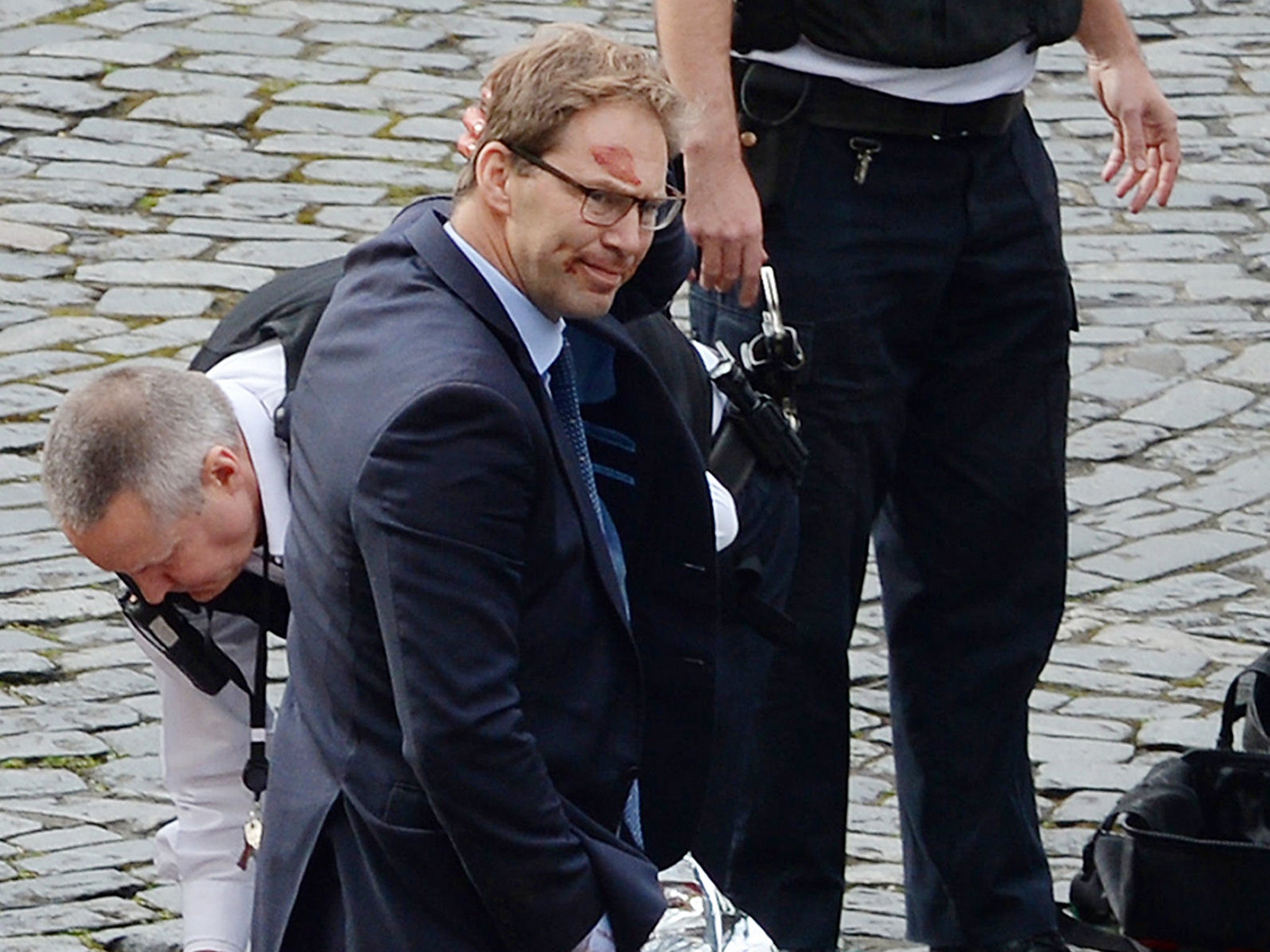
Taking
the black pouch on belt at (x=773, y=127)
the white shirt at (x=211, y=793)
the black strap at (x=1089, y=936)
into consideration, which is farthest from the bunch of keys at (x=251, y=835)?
the black strap at (x=1089, y=936)

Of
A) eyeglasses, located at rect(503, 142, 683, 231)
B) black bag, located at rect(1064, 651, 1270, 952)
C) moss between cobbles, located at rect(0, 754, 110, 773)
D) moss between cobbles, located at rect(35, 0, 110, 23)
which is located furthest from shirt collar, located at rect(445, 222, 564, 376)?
moss between cobbles, located at rect(35, 0, 110, 23)

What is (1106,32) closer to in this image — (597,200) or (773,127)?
(773,127)

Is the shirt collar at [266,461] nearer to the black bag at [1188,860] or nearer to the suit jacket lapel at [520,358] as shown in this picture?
the suit jacket lapel at [520,358]

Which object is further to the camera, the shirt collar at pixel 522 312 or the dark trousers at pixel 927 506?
the dark trousers at pixel 927 506

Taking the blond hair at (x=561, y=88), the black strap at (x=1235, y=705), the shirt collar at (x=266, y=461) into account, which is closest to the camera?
the blond hair at (x=561, y=88)

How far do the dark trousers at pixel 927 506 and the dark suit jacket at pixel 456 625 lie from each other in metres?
0.92

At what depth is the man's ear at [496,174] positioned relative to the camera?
293 cm

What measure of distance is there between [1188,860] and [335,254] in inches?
159

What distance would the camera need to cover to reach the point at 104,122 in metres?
8.74

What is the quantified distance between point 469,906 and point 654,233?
2.63ft

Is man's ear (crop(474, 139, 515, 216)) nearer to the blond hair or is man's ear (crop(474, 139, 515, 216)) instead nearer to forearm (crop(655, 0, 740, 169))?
the blond hair

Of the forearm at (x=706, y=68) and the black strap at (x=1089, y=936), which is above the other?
the forearm at (x=706, y=68)

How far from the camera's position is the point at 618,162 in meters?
2.92

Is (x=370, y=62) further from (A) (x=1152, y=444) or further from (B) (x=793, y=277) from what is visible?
(B) (x=793, y=277)
